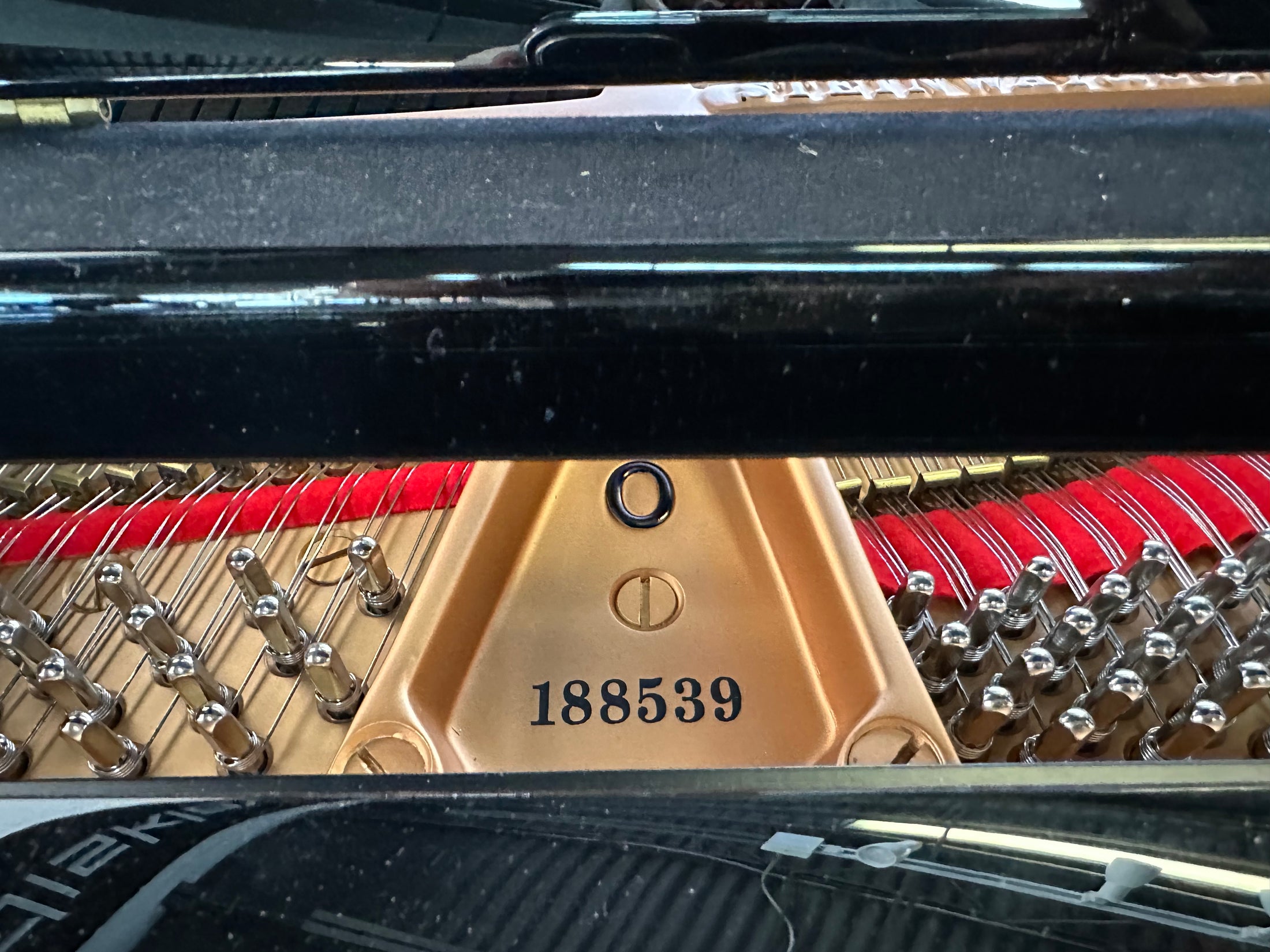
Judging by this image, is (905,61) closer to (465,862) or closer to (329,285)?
(329,285)

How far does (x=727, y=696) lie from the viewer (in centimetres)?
73

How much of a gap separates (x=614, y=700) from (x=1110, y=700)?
0.44m

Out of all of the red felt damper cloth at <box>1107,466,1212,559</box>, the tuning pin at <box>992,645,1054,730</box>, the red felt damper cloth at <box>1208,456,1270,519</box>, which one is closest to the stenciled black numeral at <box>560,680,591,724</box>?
the tuning pin at <box>992,645,1054,730</box>

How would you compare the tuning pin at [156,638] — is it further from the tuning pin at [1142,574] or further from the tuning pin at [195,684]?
the tuning pin at [1142,574]

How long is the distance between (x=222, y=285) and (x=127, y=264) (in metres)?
0.03

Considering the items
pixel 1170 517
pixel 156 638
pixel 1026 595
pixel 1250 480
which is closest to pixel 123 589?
pixel 156 638

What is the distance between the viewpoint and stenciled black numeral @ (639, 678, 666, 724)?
28.7 inches

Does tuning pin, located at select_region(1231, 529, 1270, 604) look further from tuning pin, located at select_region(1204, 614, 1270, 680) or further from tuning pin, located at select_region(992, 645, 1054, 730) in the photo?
tuning pin, located at select_region(992, 645, 1054, 730)

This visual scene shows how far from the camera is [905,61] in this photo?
35 centimetres

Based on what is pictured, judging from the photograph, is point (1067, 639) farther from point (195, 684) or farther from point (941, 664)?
point (195, 684)

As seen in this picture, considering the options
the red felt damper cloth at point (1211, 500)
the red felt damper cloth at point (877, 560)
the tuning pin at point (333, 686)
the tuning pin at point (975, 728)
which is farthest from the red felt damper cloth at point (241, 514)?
the red felt damper cloth at point (1211, 500)

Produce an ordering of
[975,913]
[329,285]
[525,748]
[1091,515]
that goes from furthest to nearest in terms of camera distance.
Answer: [1091,515] < [525,748] < [975,913] < [329,285]

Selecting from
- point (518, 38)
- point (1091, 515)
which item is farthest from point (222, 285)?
point (1091, 515)

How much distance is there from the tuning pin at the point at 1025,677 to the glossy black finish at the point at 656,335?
1.58ft
